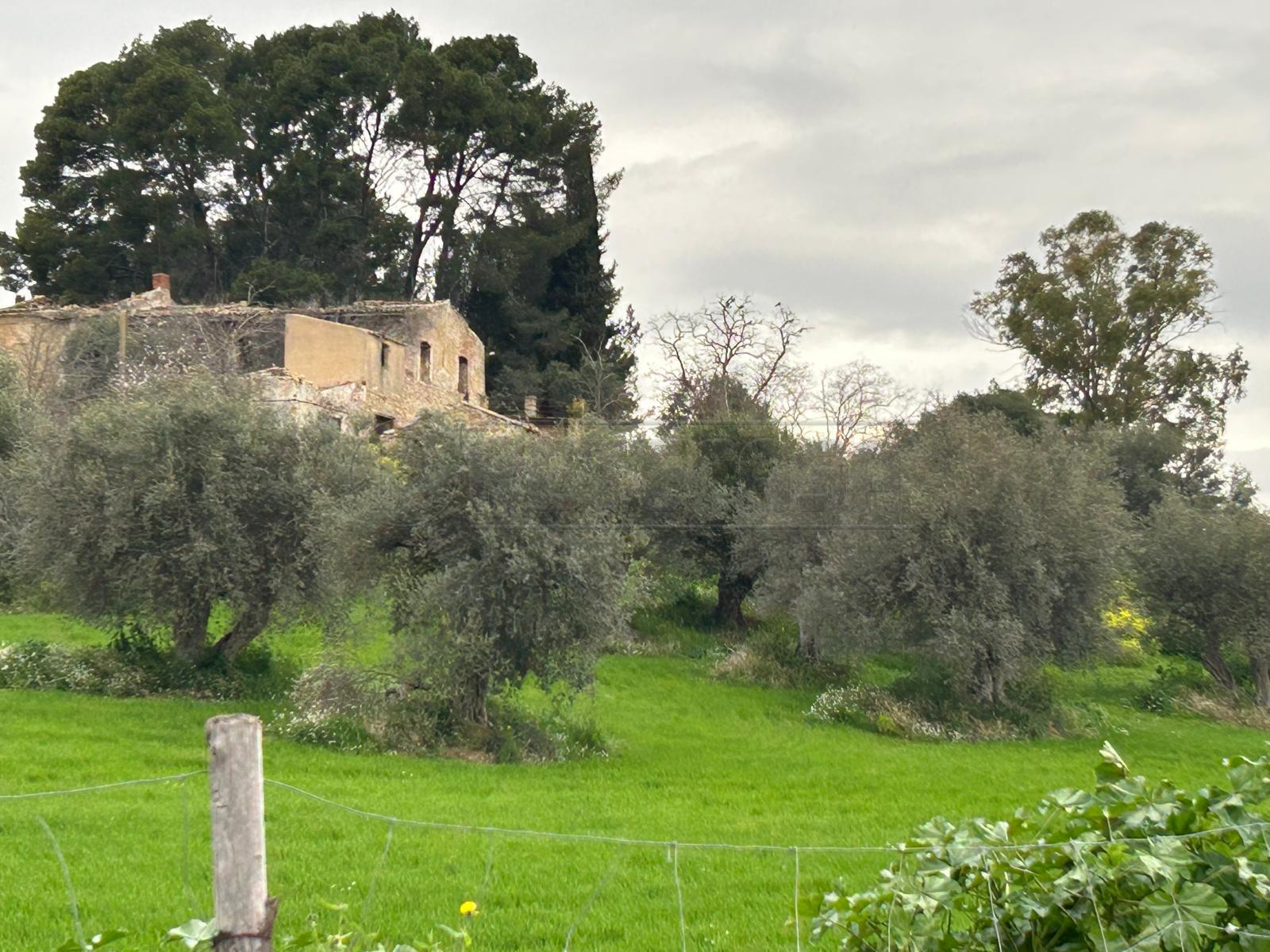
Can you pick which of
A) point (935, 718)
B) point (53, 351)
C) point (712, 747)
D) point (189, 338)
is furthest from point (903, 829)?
point (53, 351)

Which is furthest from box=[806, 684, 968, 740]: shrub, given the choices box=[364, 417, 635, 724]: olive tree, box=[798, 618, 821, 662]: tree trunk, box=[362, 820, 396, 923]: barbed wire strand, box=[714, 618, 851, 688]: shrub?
box=[362, 820, 396, 923]: barbed wire strand

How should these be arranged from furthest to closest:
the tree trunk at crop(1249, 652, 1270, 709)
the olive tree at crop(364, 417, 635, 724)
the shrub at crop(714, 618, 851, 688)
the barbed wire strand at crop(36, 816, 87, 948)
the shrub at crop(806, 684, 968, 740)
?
the shrub at crop(714, 618, 851, 688)
the tree trunk at crop(1249, 652, 1270, 709)
the shrub at crop(806, 684, 968, 740)
the olive tree at crop(364, 417, 635, 724)
the barbed wire strand at crop(36, 816, 87, 948)

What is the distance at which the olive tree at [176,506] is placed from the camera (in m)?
19.2

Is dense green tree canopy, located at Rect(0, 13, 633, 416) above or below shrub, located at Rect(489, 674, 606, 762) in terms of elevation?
above

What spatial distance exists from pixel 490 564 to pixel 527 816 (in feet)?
19.0

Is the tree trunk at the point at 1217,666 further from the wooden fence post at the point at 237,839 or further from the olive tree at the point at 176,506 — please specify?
the wooden fence post at the point at 237,839

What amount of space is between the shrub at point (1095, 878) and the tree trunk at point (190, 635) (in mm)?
17696

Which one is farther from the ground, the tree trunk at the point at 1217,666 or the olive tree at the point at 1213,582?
the olive tree at the point at 1213,582

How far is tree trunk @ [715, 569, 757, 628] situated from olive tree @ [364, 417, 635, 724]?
15.9m

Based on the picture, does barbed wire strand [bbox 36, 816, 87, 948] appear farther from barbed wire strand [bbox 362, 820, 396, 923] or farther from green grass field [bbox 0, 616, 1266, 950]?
barbed wire strand [bbox 362, 820, 396, 923]

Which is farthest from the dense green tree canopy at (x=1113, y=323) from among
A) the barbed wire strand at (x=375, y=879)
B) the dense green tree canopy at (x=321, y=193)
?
the barbed wire strand at (x=375, y=879)

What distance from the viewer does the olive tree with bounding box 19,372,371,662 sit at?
756 inches

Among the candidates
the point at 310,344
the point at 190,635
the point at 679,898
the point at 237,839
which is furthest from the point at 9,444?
Result: the point at 237,839

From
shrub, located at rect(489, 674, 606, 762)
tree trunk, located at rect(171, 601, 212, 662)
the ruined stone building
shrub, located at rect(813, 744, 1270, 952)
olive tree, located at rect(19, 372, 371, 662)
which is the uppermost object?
the ruined stone building
